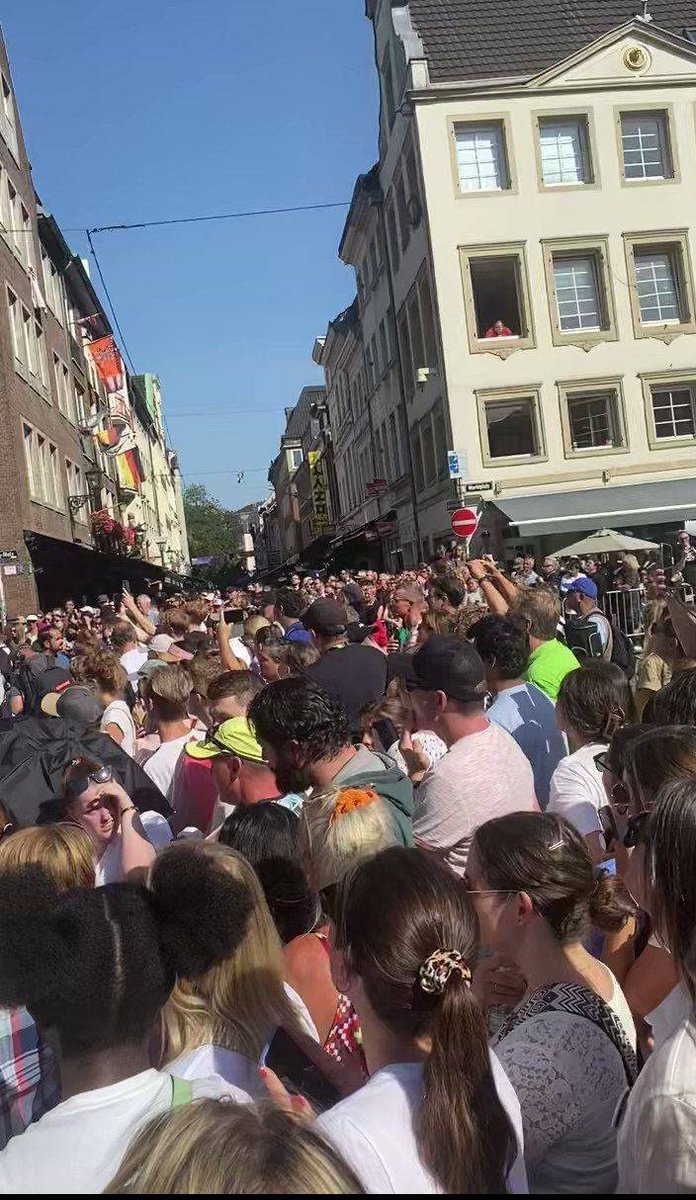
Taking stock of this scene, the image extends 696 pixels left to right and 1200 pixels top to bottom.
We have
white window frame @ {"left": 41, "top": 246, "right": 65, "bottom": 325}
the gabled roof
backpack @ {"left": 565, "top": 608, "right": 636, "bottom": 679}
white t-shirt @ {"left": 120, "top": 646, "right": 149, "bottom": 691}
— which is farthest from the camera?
white window frame @ {"left": 41, "top": 246, "right": 65, "bottom": 325}

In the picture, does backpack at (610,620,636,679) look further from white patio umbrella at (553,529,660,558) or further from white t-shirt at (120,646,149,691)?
white patio umbrella at (553,529,660,558)

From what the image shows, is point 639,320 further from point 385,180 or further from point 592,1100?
point 592,1100

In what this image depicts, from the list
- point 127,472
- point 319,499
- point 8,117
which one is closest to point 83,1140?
point 8,117

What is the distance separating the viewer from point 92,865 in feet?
11.2

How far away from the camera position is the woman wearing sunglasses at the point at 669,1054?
76.0 inches

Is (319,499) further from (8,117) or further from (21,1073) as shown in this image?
(21,1073)

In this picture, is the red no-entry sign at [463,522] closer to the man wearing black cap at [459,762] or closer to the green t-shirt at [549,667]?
the green t-shirt at [549,667]

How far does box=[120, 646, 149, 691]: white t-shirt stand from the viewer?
9.79 m

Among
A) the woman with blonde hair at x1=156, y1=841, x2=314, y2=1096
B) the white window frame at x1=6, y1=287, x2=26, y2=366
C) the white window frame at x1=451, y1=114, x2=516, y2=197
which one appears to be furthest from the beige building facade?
the woman with blonde hair at x1=156, y1=841, x2=314, y2=1096

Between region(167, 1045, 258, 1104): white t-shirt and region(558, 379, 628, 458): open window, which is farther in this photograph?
region(558, 379, 628, 458): open window

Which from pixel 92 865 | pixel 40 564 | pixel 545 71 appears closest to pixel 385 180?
pixel 545 71

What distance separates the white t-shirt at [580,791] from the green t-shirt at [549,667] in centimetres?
210

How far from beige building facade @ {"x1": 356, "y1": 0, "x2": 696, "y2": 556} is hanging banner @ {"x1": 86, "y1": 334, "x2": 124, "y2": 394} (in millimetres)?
13804

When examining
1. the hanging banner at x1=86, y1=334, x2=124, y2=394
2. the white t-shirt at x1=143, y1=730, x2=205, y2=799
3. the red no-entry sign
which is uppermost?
the hanging banner at x1=86, y1=334, x2=124, y2=394
